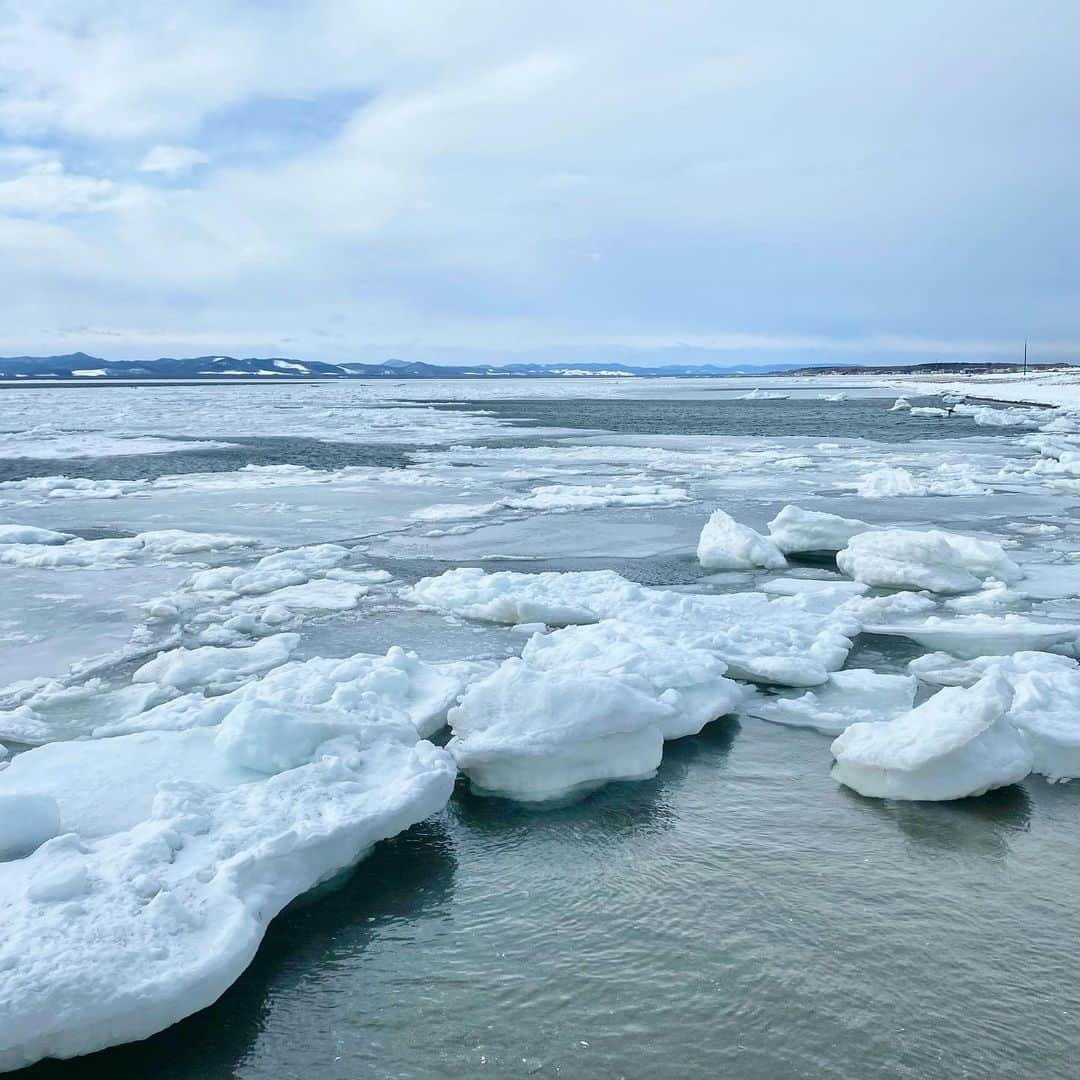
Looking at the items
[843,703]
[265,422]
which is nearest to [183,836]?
[843,703]

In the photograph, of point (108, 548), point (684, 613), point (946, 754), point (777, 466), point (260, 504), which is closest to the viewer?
point (946, 754)

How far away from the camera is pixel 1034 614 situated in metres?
9.98

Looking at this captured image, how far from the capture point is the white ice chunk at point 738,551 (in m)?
12.7

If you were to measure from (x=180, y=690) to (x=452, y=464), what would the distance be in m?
19.0

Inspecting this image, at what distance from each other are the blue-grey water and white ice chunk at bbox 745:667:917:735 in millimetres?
1022

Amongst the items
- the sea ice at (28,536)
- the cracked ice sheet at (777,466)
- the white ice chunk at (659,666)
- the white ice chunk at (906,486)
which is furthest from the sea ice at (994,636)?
the sea ice at (28,536)

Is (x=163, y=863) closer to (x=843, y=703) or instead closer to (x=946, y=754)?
(x=946, y=754)

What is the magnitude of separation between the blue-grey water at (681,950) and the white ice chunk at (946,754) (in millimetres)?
125

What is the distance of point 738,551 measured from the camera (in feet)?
41.6

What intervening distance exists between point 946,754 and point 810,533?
748 centimetres

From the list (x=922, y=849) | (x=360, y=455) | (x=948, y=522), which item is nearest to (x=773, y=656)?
(x=922, y=849)

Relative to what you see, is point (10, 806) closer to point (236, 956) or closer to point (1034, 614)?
point (236, 956)

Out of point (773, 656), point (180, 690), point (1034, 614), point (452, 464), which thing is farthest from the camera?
point (452, 464)

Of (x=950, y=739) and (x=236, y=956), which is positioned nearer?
(x=236, y=956)
